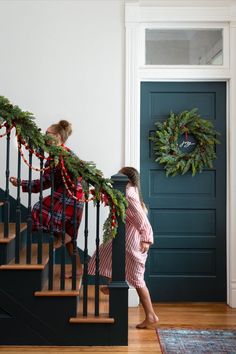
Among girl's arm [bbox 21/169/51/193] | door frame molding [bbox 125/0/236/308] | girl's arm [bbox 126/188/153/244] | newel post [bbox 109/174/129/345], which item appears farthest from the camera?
door frame molding [bbox 125/0/236/308]

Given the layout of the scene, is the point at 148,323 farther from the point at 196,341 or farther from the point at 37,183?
the point at 37,183

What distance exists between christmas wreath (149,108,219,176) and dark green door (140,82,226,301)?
97mm

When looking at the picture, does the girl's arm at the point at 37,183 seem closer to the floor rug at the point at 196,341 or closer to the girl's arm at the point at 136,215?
the girl's arm at the point at 136,215

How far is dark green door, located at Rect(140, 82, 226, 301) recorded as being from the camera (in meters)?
4.64

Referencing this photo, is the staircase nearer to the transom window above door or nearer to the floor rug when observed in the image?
the floor rug

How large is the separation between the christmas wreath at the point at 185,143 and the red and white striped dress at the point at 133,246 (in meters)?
0.91

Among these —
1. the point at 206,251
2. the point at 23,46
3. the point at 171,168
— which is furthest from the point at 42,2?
the point at 206,251

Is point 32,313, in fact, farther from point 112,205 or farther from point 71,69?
point 71,69

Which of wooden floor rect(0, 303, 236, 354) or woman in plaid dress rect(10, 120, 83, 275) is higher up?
woman in plaid dress rect(10, 120, 83, 275)

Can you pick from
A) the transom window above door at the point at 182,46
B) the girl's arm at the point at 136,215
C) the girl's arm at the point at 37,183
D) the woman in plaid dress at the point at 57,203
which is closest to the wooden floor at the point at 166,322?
the girl's arm at the point at 136,215

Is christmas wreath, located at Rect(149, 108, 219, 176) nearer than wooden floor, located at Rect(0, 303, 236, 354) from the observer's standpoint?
No

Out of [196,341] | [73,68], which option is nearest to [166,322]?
[196,341]

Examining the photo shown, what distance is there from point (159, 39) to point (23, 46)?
1.37m

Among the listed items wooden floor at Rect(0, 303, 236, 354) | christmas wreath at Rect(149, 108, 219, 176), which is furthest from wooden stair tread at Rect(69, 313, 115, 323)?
christmas wreath at Rect(149, 108, 219, 176)
